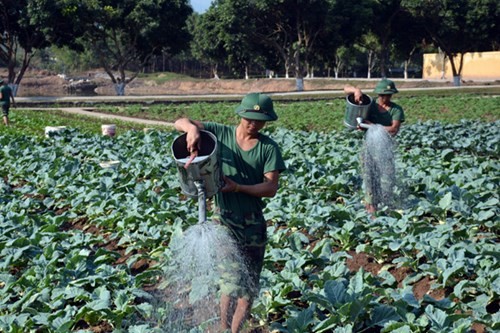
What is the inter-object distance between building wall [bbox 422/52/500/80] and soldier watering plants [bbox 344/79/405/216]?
153ft

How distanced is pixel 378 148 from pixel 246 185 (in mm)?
3944

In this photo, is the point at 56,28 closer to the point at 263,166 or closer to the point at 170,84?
the point at 170,84

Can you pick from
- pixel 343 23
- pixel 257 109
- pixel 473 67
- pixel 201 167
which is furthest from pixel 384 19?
pixel 201 167

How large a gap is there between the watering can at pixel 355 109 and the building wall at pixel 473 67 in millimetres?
47173

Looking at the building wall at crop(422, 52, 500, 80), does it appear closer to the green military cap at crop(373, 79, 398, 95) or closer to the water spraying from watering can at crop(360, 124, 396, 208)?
the green military cap at crop(373, 79, 398, 95)

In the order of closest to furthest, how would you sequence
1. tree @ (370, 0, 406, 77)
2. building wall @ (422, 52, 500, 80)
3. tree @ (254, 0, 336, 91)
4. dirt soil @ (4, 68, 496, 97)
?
tree @ (254, 0, 336, 91) → tree @ (370, 0, 406, 77) → dirt soil @ (4, 68, 496, 97) → building wall @ (422, 52, 500, 80)

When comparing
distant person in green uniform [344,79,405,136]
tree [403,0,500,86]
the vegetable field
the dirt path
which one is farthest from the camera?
tree [403,0,500,86]

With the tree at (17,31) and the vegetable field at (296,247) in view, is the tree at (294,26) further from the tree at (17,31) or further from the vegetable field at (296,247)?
the vegetable field at (296,247)

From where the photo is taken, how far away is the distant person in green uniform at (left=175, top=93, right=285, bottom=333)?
464 cm

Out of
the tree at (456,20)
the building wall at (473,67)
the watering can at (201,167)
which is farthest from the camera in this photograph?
the building wall at (473,67)

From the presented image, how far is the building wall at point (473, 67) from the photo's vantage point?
173 feet

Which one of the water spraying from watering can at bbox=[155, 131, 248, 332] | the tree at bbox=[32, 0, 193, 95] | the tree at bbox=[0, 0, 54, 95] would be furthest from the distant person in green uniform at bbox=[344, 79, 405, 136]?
the tree at bbox=[0, 0, 54, 95]

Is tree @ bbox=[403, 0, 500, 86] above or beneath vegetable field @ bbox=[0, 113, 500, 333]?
above

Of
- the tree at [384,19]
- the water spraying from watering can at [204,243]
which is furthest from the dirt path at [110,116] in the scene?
the tree at [384,19]
